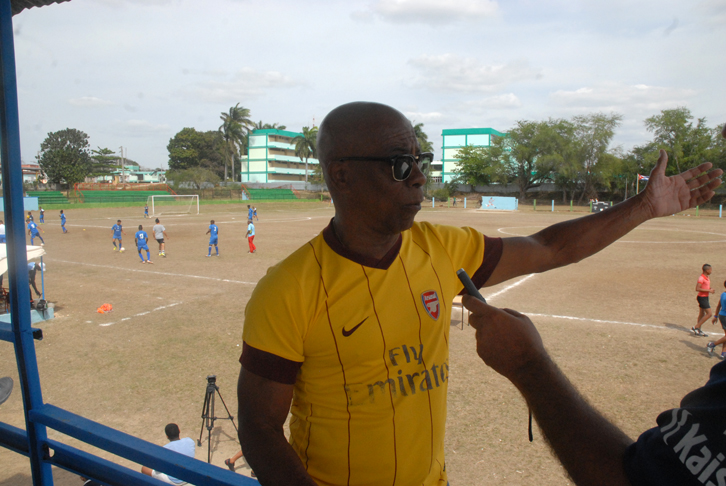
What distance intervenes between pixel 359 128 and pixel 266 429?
1.02 metres

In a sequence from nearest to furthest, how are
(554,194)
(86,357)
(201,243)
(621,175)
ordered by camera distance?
(86,357) < (201,243) < (621,175) < (554,194)

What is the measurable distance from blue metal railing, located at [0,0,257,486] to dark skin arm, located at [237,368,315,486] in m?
0.63

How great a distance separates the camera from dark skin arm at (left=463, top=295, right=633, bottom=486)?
3.54 feet

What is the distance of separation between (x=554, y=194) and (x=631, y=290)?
5165 centimetres

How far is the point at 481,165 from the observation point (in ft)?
210

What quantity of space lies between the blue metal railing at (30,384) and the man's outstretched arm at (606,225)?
1.56m

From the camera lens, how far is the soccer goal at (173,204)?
45.2 m

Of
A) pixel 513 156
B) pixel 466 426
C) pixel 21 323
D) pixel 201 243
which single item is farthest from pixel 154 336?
pixel 513 156

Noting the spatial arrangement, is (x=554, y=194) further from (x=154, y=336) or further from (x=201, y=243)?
(x=154, y=336)

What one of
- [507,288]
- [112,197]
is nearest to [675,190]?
[507,288]

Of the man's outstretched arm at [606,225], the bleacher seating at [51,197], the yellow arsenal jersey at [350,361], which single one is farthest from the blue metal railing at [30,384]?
the bleacher seating at [51,197]

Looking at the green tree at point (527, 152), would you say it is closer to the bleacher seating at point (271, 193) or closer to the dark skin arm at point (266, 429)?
the bleacher seating at point (271, 193)

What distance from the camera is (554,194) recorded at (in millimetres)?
60250

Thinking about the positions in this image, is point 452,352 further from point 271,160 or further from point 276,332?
point 271,160
